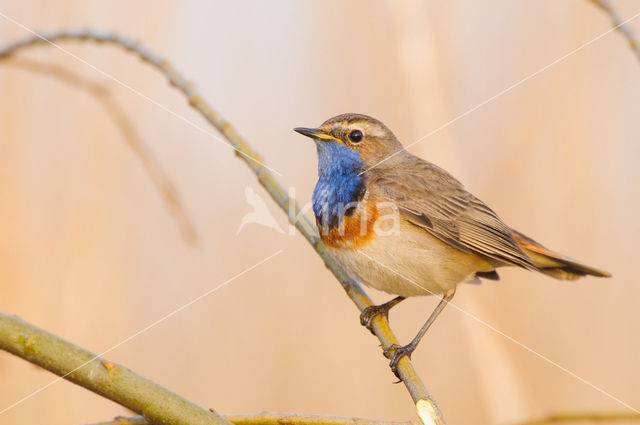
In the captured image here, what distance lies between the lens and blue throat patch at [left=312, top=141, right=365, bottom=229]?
11.6 feet

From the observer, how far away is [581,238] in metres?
4.81

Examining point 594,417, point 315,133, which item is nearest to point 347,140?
point 315,133

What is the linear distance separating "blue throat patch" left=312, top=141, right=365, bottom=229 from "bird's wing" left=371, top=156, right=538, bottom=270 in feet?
0.41

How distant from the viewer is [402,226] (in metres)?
3.57

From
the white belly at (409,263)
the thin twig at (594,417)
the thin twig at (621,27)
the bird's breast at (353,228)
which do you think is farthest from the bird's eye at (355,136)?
the thin twig at (594,417)

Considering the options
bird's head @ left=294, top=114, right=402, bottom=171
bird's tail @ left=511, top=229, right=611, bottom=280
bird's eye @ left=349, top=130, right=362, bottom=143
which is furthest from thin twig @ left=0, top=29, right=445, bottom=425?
bird's tail @ left=511, top=229, right=611, bottom=280

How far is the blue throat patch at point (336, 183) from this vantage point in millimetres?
3541

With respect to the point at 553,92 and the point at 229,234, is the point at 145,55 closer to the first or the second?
the point at 229,234

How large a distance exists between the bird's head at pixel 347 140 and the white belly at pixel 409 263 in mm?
518

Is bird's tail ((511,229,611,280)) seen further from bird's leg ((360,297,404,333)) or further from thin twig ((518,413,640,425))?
thin twig ((518,413,640,425))

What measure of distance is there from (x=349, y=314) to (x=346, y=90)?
5.82ft

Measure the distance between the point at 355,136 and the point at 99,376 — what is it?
237 centimetres

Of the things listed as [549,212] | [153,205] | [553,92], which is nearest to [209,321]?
[153,205]

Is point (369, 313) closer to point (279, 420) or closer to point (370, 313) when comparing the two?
point (370, 313)
